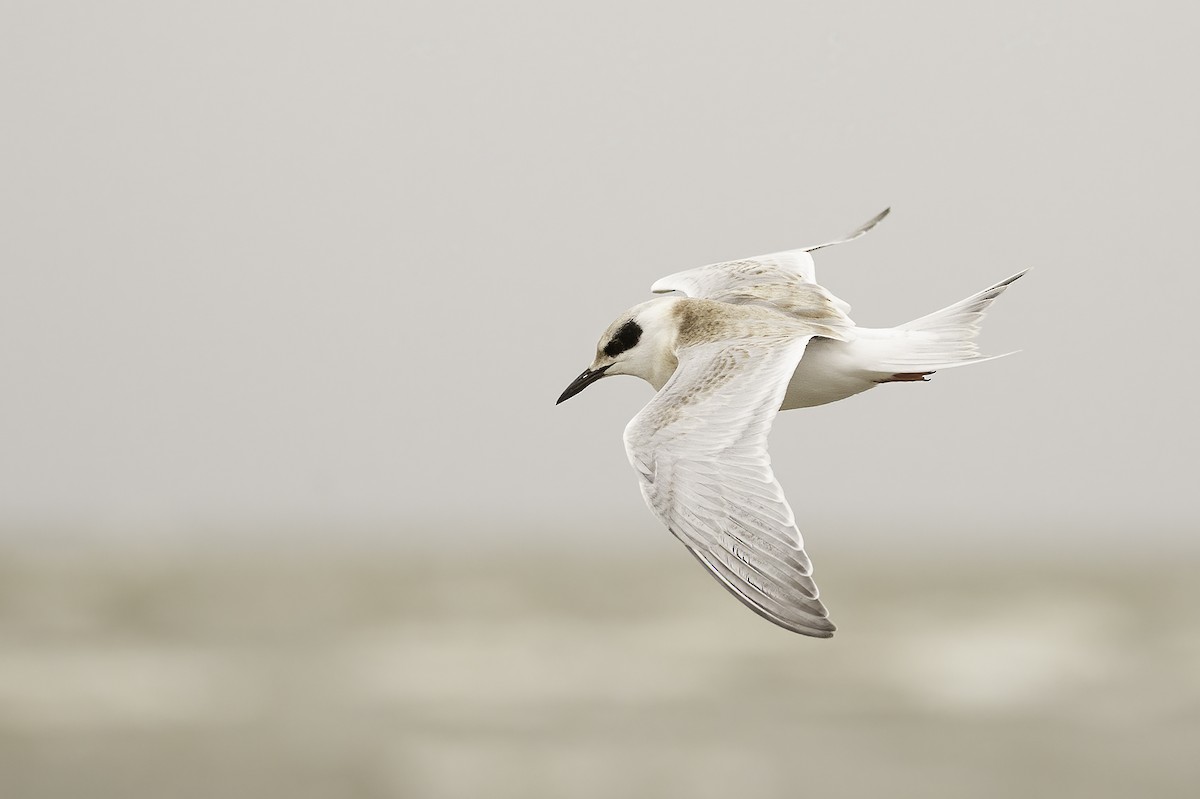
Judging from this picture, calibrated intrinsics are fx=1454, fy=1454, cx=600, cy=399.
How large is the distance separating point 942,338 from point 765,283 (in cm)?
133

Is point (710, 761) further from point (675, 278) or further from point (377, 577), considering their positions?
point (675, 278)

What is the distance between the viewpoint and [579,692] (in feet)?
108

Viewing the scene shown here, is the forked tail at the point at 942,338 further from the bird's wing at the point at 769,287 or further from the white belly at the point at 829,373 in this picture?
the bird's wing at the point at 769,287

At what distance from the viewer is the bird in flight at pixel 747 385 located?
468 cm

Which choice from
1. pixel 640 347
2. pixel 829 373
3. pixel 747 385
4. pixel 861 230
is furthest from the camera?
pixel 861 230

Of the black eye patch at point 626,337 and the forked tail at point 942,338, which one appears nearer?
the forked tail at point 942,338

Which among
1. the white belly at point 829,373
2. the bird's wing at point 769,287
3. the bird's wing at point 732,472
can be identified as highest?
the bird's wing at point 769,287

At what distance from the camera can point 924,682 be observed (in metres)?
32.6

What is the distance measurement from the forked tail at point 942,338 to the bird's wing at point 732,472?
0.52 m

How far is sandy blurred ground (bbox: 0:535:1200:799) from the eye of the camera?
27375mm

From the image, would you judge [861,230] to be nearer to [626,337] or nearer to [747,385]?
[626,337]

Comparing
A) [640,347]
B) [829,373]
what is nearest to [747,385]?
[829,373]

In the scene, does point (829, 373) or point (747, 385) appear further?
point (829, 373)

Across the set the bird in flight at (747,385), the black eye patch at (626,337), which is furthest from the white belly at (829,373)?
the black eye patch at (626,337)
